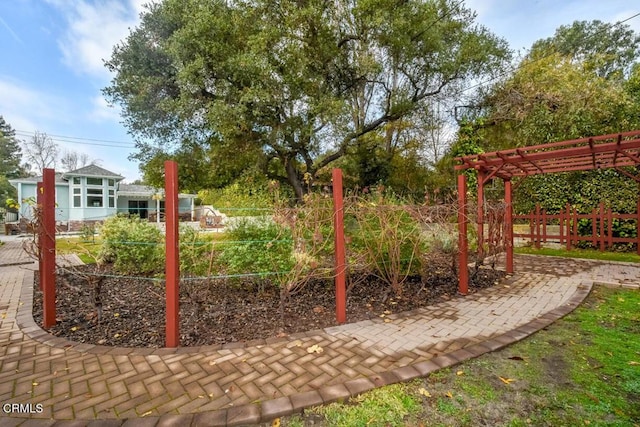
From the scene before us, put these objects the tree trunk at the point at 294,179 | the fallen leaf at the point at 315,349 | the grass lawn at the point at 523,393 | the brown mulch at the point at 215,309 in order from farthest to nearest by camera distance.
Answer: the tree trunk at the point at 294,179
the brown mulch at the point at 215,309
the fallen leaf at the point at 315,349
the grass lawn at the point at 523,393

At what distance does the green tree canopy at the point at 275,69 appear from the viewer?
29.0 feet

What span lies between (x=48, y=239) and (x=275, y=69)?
773 centimetres

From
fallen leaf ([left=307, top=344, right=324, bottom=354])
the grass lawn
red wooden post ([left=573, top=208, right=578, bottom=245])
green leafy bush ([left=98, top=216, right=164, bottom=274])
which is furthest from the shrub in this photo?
red wooden post ([left=573, top=208, right=578, bottom=245])

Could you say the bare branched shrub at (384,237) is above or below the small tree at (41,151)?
below

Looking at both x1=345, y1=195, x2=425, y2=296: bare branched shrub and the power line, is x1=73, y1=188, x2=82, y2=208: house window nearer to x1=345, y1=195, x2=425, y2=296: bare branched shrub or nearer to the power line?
the power line

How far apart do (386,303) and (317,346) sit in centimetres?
162

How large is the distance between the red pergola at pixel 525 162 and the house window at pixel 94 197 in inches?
851

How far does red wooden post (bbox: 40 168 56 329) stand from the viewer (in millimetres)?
3211

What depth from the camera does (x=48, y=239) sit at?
3.25 m

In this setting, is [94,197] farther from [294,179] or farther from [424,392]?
[424,392]

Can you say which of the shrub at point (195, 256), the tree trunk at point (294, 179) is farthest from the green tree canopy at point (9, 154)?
the shrub at point (195, 256)

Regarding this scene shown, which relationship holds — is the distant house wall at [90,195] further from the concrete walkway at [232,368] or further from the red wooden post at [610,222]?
the red wooden post at [610,222]

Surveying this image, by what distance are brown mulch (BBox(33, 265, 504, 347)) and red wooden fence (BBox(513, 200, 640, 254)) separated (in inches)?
205

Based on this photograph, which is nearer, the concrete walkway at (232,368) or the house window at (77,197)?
the concrete walkway at (232,368)
